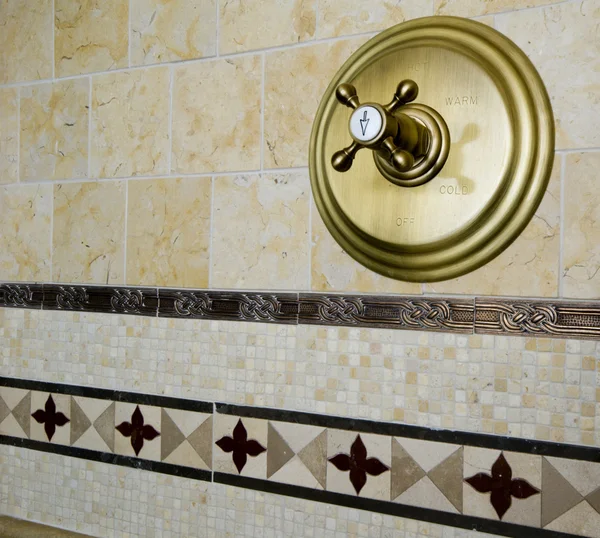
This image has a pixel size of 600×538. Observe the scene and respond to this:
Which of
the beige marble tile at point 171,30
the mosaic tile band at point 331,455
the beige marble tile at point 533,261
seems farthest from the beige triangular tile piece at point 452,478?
the beige marble tile at point 171,30

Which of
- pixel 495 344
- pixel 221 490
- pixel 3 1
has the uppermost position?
pixel 3 1

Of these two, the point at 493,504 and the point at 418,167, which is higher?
the point at 418,167

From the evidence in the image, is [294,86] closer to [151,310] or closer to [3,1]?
[151,310]

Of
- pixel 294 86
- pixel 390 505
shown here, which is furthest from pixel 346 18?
pixel 390 505

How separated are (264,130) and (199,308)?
0.37 m

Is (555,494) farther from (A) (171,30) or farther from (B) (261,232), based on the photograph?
(A) (171,30)

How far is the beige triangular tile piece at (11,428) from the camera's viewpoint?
152 centimetres

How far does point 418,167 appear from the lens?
1.06 m

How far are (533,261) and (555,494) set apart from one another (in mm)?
348

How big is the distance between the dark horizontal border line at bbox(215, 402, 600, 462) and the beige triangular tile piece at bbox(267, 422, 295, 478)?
0.03 metres

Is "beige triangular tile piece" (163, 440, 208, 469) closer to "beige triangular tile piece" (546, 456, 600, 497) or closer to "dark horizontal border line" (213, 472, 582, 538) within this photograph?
"dark horizontal border line" (213, 472, 582, 538)

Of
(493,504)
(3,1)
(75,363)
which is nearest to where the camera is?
(493,504)

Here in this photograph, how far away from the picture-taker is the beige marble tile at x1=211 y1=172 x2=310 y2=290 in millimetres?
1207

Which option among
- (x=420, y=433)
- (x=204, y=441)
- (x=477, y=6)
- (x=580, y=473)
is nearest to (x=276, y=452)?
(x=204, y=441)
